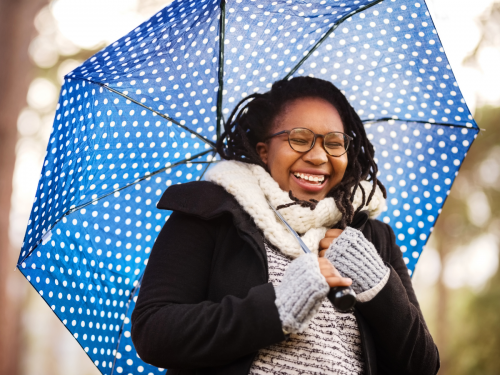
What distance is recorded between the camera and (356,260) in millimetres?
1618

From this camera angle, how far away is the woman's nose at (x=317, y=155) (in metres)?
1.96

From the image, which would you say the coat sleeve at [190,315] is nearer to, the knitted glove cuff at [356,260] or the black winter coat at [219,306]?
the black winter coat at [219,306]

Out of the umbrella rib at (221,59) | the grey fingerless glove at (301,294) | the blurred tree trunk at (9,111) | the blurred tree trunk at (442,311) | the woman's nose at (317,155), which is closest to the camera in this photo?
the grey fingerless glove at (301,294)

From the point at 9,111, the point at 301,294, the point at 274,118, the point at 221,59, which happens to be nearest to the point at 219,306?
the point at 301,294

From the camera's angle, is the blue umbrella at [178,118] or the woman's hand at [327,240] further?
the blue umbrella at [178,118]

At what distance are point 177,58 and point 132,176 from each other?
59 cm

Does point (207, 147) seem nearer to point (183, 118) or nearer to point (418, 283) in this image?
point (183, 118)

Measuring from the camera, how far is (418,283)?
1152cm

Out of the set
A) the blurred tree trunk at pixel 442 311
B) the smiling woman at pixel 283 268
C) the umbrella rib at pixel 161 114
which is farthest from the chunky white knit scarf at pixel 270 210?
the blurred tree trunk at pixel 442 311

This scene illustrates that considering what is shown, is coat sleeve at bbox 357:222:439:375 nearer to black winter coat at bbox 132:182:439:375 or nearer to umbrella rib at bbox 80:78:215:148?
black winter coat at bbox 132:182:439:375

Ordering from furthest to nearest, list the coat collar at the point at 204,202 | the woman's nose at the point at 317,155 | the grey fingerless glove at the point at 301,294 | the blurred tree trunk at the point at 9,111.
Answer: the blurred tree trunk at the point at 9,111 → the woman's nose at the point at 317,155 → the coat collar at the point at 204,202 → the grey fingerless glove at the point at 301,294

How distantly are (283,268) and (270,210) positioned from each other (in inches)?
9.8

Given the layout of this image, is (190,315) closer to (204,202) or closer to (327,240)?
(204,202)

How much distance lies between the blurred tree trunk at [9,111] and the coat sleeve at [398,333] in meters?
6.85
